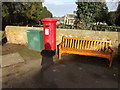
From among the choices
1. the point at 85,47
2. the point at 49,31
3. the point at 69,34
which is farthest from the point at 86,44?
the point at 49,31

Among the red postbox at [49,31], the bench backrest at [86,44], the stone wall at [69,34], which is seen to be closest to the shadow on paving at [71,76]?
the bench backrest at [86,44]

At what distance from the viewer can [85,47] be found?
4984 mm

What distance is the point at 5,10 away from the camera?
9625 mm

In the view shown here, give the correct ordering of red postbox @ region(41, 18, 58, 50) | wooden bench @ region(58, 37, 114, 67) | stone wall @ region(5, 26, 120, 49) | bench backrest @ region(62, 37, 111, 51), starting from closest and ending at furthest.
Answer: wooden bench @ region(58, 37, 114, 67) → bench backrest @ region(62, 37, 111, 51) → red postbox @ region(41, 18, 58, 50) → stone wall @ region(5, 26, 120, 49)

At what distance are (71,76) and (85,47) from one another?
1.94m

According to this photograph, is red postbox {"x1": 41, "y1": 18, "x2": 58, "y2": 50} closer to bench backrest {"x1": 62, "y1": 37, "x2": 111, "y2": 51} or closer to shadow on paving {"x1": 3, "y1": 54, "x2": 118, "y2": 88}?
bench backrest {"x1": 62, "y1": 37, "x2": 111, "y2": 51}

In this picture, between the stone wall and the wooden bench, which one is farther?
the stone wall

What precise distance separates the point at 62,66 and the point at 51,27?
2002 mm

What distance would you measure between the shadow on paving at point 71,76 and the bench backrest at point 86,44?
72 centimetres

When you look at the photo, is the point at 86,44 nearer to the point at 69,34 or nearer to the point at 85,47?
the point at 85,47

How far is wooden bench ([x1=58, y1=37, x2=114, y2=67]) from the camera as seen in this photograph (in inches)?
176

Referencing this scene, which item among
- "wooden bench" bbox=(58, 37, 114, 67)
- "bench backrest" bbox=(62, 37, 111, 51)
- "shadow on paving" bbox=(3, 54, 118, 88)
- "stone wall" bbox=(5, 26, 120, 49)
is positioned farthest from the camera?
"stone wall" bbox=(5, 26, 120, 49)

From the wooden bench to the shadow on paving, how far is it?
0.53m

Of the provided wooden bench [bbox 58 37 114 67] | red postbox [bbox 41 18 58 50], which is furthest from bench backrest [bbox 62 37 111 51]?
red postbox [bbox 41 18 58 50]
